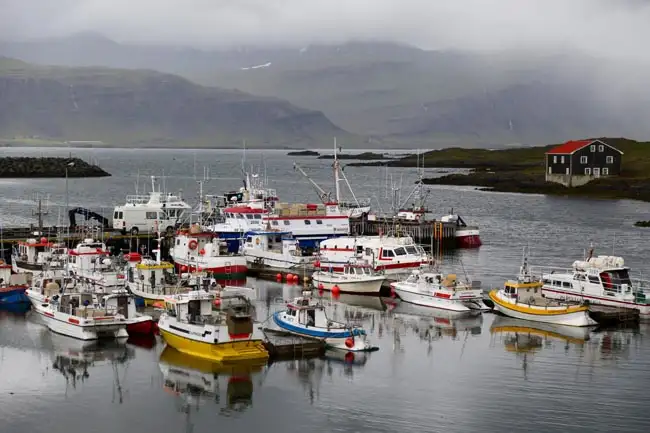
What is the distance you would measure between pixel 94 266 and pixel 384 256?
14253 mm

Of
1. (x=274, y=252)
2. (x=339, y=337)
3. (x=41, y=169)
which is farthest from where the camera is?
(x=41, y=169)

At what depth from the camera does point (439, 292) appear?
42219mm

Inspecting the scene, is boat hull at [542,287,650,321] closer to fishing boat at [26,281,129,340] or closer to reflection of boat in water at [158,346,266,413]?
reflection of boat in water at [158,346,266,413]

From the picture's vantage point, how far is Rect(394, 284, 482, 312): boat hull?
4172 cm

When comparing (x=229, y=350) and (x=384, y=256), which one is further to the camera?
(x=384, y=256)

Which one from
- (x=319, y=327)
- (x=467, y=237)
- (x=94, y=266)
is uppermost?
(x=467, y=237)

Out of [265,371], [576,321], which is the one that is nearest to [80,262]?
[265,371]

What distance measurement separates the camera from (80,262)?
44.8m

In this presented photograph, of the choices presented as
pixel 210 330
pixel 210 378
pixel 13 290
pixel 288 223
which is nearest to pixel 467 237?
pixel 288 223

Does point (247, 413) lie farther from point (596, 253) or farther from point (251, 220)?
point (596, 253)

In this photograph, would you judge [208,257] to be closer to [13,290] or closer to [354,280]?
[354,280]

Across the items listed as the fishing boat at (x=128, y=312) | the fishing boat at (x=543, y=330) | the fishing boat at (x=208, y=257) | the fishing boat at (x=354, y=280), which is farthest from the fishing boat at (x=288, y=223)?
the fishing boat at (x=128, y=312)

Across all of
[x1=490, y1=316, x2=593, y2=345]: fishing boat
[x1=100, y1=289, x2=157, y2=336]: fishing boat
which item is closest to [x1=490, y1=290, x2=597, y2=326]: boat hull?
[x1=490, y1=316, x2=593, y2=345]: fishing boat

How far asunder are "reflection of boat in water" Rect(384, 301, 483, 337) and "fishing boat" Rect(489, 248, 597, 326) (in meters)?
1.27
